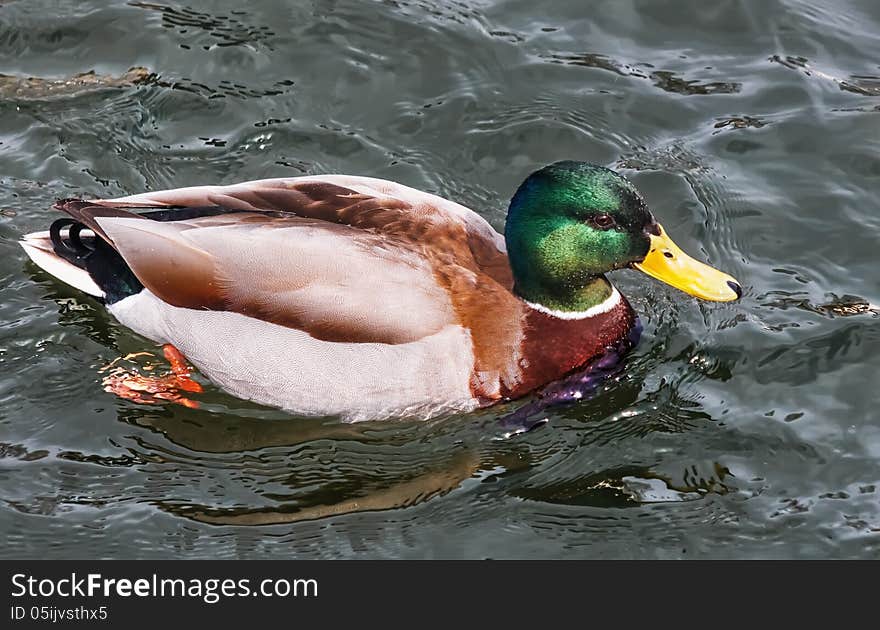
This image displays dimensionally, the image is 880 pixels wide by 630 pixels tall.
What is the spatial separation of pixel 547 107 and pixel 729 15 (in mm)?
1749

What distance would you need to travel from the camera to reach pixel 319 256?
253 inches

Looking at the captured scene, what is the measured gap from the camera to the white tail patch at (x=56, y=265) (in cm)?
714

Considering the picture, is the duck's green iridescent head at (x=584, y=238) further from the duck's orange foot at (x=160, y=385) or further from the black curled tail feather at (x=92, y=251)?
the black curled tail feather at (x=92, y=251)

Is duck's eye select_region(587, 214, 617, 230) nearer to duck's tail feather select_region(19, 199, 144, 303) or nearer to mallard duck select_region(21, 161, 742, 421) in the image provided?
mallard duck select_region(21, 161, 742, 421)

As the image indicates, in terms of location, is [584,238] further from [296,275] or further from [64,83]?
[64,83]

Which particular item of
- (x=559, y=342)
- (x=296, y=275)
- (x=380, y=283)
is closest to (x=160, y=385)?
(x=296, y=275)

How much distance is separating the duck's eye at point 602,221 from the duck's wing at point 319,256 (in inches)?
24.0

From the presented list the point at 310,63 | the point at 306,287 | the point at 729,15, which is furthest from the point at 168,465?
the point at 729,15

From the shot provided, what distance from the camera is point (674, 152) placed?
329 inches

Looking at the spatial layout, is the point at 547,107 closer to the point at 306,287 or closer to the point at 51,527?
the point at 306,287

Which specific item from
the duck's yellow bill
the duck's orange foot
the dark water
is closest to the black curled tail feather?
the dark water

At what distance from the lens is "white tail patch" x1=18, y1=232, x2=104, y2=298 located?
23.4 ft

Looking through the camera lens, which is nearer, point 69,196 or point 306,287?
point 306,287

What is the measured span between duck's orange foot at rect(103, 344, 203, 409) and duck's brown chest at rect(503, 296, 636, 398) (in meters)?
1.73
